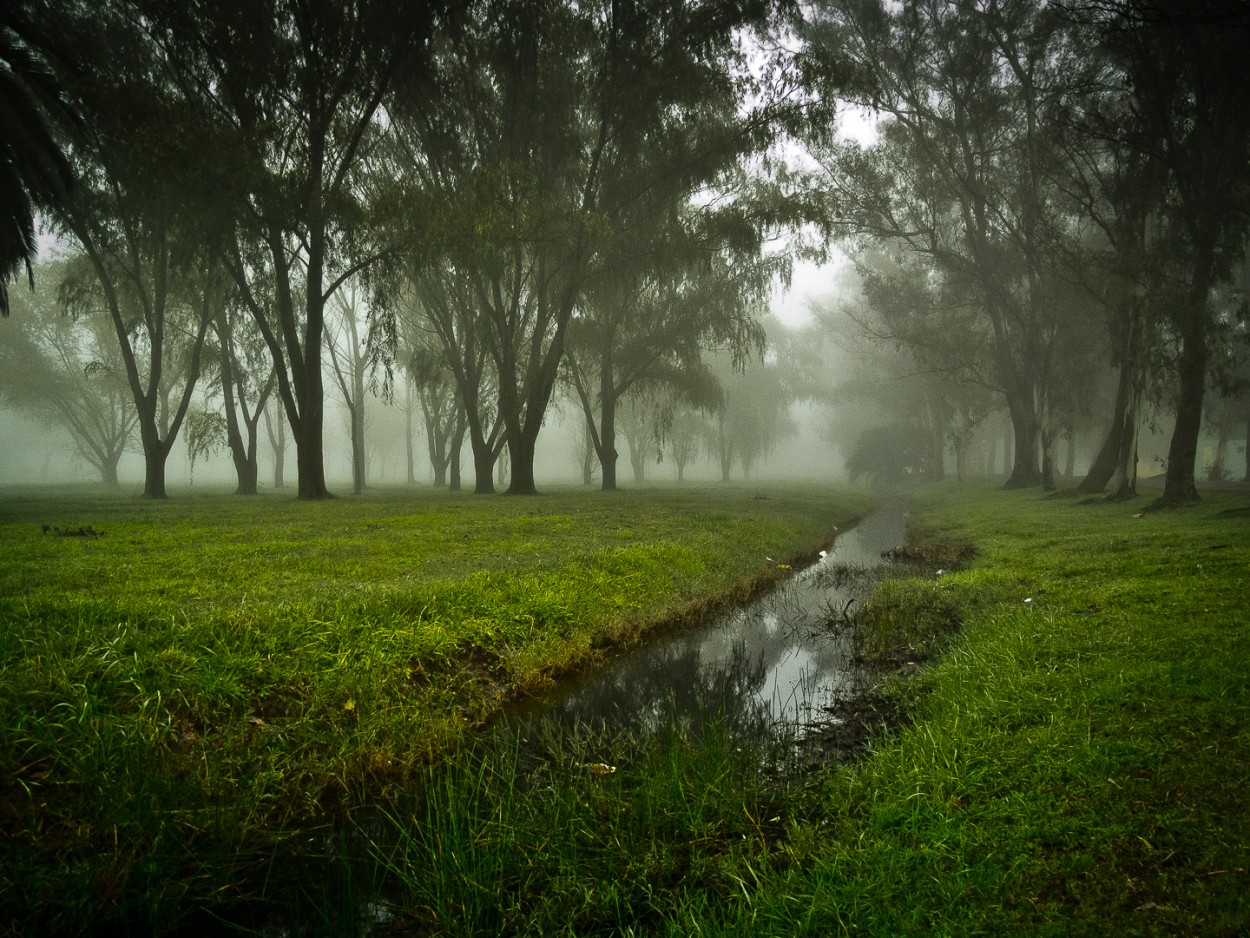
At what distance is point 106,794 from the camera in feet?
11.4

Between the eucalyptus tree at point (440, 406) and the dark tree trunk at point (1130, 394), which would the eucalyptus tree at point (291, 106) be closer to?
Result: the eucalyptus tree at point (440, 406)

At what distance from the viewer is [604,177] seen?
Result: 21812mm

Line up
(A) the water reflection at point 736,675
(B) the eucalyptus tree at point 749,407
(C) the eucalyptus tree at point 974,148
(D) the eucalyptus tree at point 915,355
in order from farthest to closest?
1. (B) the eucalyptus tree at point 749,407
2. (D) the eucalyptus tree at point 915,355
3. (C) the eucalyptus tree at point 974,148
4. (A) the water reflection at point 736,675

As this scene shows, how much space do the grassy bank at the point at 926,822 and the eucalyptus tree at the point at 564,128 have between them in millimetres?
16050

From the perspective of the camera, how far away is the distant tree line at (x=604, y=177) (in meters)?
15.8

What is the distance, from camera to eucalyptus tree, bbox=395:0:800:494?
18.2 meters

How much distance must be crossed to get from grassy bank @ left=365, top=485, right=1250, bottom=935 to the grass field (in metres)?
0.02

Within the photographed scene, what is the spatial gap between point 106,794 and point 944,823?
4.43 metres

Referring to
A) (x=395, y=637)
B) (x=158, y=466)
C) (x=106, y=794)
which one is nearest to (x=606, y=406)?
(x=158, y=466)

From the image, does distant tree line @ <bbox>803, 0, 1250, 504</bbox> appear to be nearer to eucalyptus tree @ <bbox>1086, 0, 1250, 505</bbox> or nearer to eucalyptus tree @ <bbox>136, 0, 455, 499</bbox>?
eucalyptus tree @ <bbox>1086, 0, 1250, 505</bbox>

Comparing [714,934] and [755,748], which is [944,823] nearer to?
[714,934]

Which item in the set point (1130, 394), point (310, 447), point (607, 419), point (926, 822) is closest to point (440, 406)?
point (607, 419)

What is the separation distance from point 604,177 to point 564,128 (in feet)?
6.58

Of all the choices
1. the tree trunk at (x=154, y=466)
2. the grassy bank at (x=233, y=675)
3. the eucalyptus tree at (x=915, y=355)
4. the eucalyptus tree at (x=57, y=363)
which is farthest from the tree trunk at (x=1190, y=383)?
the eucalyptus tree at (x=57, y=363)
